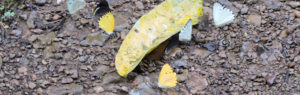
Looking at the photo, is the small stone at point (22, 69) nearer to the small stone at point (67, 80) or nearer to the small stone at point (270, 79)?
the small stone at point (67, 80)

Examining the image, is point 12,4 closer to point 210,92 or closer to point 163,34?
point 163,34

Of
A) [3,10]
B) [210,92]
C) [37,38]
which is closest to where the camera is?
[210,92]

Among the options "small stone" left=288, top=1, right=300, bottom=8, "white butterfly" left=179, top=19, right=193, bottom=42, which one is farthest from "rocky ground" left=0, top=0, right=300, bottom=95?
"white butterfly" left=179, top=19, right=193, bottom=42

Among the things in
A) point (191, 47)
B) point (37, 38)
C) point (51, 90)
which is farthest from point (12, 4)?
point (191, 47)

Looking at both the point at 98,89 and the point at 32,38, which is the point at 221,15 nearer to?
the point at 98,89

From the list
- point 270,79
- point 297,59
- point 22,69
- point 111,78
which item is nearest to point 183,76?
point 111,78

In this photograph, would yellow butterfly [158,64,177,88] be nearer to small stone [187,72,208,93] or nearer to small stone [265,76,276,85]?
small stone [187,72,208,93]

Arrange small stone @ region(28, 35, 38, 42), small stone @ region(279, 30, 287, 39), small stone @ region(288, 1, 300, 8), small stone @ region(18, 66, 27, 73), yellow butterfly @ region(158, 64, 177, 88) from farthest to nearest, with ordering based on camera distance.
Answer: small stone @ region(288, 1, 300, 8), small stone @ region(28, 35, 38, 42), small stone @ region(279, 30, 287, 39), small stone @ region(18, 66, 27, 73), yellow butterfly @ region(158, 64, 177, 88)
